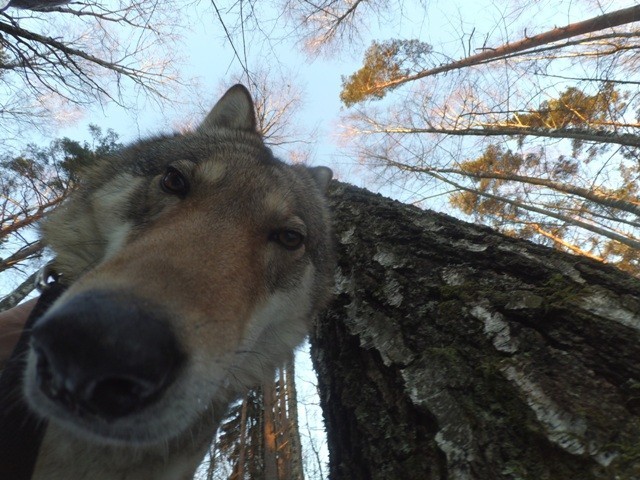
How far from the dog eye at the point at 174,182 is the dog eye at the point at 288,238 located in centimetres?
59

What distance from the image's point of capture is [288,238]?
2.38 meters

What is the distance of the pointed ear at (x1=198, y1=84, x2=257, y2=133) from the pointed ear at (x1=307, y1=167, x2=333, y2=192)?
2.54 feet

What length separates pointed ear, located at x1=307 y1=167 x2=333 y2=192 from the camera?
379 centimetres

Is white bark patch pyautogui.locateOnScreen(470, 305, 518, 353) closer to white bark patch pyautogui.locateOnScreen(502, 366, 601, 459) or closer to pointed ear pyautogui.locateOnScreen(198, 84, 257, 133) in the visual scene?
white bark patch pyautogui.locateOnScreen(502, 366, 601, 459)

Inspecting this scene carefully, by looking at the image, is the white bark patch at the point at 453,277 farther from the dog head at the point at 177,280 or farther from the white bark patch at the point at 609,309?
the dog head at the point at 177,280

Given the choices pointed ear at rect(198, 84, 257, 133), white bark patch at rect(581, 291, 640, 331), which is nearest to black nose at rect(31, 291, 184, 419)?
white bark patch at rect(581, 291, 640, 331)

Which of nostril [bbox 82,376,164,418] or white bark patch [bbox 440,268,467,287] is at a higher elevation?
white bark patch [bbox 440,268,467,287]

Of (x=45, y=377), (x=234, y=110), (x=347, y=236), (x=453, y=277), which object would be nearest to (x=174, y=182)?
(x=45, y=377)

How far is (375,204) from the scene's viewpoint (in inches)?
161

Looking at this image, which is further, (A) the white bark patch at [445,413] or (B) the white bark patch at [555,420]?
(A) the white bark patch at [445,413]

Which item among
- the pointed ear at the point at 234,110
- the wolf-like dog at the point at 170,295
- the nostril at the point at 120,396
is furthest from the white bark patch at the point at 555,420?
the pointed ear at the point at 234,110

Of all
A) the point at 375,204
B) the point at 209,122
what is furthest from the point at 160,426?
the point at 375,204

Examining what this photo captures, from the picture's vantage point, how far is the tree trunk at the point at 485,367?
1.24 meters

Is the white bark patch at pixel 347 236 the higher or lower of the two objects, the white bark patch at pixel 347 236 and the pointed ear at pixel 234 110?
the lower
